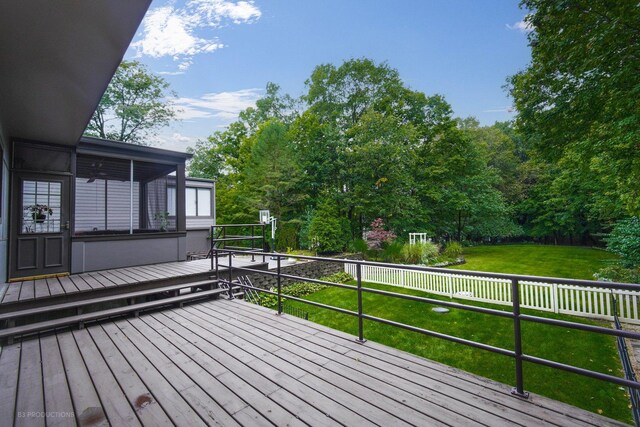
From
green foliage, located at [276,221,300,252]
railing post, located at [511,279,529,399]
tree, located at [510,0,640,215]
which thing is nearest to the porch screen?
green foliage, located at [276,221,300,252]

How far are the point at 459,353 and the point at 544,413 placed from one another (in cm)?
391

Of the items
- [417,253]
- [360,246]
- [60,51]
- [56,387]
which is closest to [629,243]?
[417,253]

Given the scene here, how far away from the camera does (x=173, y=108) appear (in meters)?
19.3

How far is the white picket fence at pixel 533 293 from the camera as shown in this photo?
5996 mm

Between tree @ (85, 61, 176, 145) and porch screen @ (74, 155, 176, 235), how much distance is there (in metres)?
12.2

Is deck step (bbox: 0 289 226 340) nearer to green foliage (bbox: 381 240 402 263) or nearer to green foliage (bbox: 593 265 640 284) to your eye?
green foliage (bbox: 381 240 402 263)

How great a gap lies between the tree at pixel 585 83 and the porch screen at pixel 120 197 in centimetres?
962

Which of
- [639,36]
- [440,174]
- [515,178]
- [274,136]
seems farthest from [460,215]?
[639,36]

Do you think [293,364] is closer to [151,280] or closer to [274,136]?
[151,280]

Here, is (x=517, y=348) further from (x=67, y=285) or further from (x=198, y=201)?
(x=198, y=201)

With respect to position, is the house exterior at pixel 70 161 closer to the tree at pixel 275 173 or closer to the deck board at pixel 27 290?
the deck board at pixel 27 290

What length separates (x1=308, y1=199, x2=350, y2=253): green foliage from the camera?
12391 mm

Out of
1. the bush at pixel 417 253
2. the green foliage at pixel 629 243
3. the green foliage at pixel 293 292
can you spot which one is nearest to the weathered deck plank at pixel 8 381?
the green foliage at pixel 293 292

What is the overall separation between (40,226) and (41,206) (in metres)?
0.39
